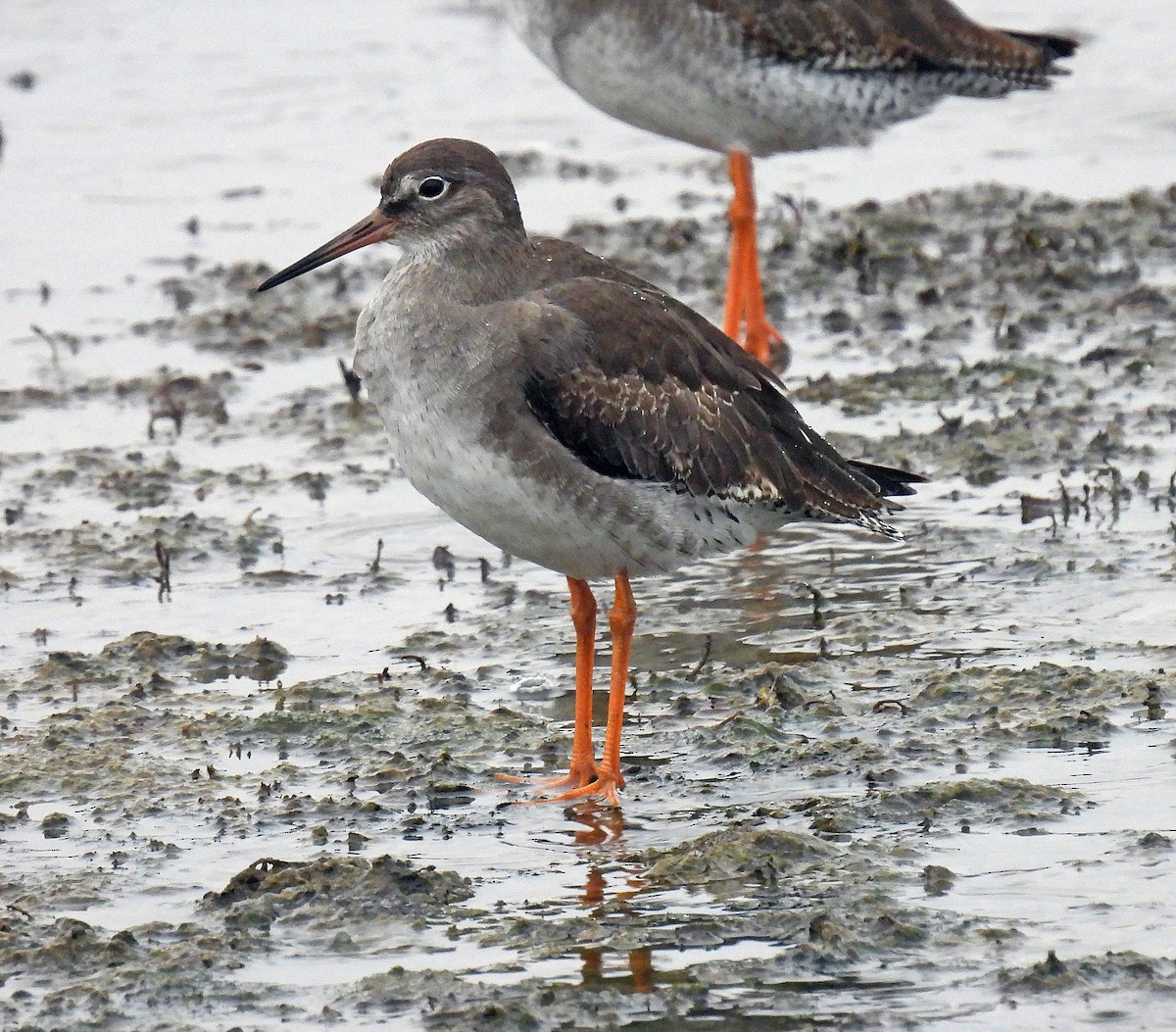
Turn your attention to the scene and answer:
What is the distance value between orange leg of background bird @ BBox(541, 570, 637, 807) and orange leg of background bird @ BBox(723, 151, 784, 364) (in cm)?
406

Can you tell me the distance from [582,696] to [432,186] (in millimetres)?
1816

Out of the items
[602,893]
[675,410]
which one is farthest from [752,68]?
[602,893]

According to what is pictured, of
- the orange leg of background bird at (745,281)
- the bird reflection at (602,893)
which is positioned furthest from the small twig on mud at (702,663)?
the orange leg of background bird at (745,281)

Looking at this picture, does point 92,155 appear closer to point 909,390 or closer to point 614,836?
point 909,390

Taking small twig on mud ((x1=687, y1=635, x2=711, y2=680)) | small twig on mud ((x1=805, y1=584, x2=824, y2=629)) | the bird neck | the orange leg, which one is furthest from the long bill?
small twig on mud ((x1=805, y1=584, x2=824, y2=629))

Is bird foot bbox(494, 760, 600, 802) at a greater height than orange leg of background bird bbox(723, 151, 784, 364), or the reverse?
orange leg of background bird bbox(723, 151, 784, 364)

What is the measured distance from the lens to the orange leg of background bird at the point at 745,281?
Result: 1146 cm

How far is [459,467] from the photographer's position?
6773 millimetres

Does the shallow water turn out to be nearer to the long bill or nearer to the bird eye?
the long bill

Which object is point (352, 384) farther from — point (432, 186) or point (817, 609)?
point (432, 186)

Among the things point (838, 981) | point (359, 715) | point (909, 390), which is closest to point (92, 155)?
point (909, 390)

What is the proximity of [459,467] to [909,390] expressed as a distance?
177 inches

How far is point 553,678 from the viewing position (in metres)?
7.95

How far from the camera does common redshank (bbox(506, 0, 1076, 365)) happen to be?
11.5m
